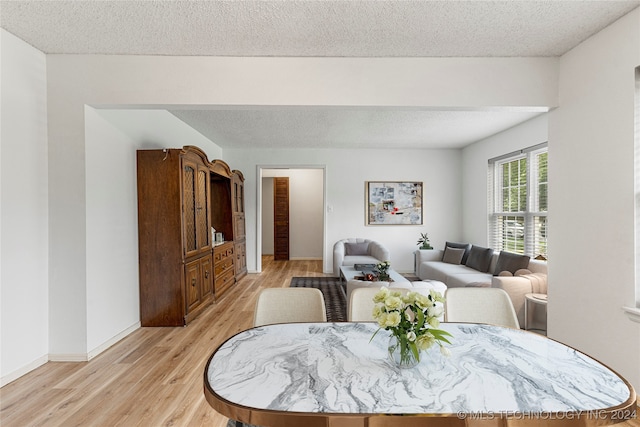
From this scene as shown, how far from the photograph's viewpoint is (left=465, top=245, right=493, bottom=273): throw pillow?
4812mm

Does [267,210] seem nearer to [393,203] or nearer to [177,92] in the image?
[393,203]

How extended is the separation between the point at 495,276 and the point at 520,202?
1483 millimetres

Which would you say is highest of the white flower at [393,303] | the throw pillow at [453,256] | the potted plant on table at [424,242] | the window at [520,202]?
the window at [520,202]

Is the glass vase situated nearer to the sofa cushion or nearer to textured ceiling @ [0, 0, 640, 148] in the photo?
textured ceiling @ [0, 0, 640, 148]

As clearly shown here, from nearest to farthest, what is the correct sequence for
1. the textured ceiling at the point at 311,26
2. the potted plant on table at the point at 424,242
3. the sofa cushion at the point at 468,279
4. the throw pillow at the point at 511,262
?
the textured ceiling at the point at 311,26 < the throw pillow at the point at 511,262 < the sofa cushion at the point at 468,279 < the potted plant on table at the point at 424,242

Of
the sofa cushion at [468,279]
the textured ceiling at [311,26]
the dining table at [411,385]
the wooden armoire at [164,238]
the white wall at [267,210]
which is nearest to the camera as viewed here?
the dining table at [411,385]

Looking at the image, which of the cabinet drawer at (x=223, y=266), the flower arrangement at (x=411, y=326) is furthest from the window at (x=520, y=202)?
the cabinet drawer at (x=223, y=266)

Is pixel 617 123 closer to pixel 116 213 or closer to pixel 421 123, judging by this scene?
pixel 421 123

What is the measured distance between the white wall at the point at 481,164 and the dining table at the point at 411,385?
3.92 meters

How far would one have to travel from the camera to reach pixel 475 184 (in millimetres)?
6152

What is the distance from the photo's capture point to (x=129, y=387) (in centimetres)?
239

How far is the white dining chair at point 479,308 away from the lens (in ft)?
6.47

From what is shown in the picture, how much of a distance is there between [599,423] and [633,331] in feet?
5.76

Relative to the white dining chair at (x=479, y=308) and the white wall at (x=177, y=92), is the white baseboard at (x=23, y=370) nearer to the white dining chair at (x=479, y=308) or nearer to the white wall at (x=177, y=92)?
the white wall at (x=177, y=92)
